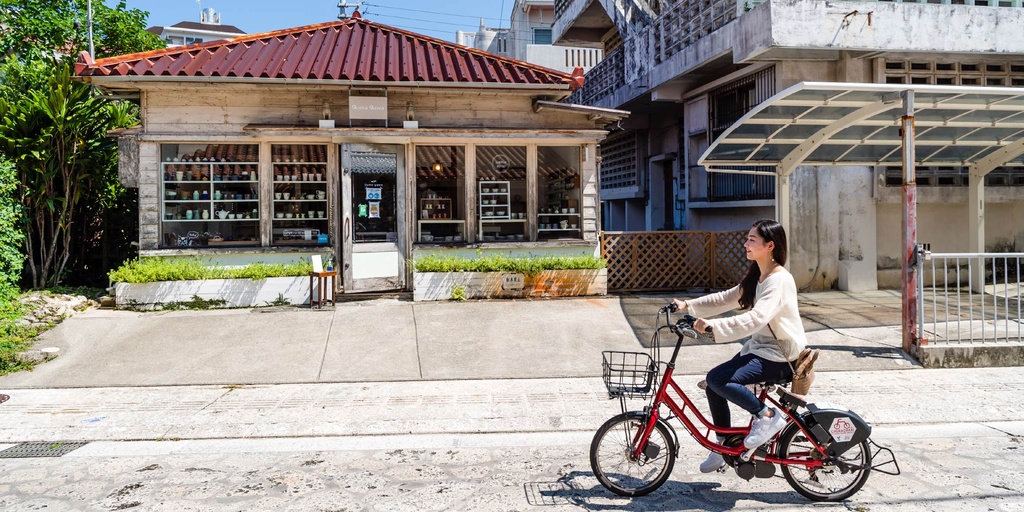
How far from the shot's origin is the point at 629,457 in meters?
4.65

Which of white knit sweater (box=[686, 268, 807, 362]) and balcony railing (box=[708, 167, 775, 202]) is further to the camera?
balcony railing (box=[708, 167, 775, 202])

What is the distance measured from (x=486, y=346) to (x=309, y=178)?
489 cm

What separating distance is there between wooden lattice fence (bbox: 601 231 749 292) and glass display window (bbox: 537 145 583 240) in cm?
67

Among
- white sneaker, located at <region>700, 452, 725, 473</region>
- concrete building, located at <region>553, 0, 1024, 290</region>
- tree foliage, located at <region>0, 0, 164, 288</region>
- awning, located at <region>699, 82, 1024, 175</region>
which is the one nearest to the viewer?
white sneaker, located at <region>700, 452, 725, 473</region>

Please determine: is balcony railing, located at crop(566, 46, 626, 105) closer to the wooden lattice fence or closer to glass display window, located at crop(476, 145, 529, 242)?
the wooden lattice fence

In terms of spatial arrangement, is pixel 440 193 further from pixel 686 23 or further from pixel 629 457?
pixel 629 457

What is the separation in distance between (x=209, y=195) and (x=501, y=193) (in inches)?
195

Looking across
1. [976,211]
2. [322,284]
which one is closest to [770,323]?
[322,284]

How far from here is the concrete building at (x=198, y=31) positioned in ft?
190

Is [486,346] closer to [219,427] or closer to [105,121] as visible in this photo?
[219,427]

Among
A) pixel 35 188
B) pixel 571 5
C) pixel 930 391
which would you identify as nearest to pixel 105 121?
pixel 35 188

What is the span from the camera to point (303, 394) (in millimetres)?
7539

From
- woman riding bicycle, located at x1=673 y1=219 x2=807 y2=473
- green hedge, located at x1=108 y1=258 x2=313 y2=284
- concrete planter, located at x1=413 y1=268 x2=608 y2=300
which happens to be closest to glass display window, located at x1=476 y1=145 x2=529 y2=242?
concrete planter, located at x1=413 y1=268 x2=608 y2=300

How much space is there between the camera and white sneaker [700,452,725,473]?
187 inches
